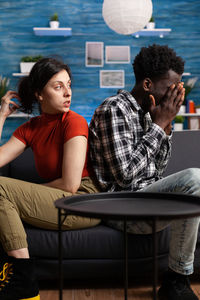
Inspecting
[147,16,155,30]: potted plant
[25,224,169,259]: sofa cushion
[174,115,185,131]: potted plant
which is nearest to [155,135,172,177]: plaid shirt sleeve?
[25,224,169,259]: sofa cushion

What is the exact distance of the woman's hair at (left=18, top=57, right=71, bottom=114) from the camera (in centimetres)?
173

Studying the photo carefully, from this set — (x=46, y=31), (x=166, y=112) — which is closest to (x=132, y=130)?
(x=166, y=112)

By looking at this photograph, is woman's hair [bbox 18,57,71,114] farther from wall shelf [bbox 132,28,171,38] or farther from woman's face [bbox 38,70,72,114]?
wall shelf [bbox 132,28,171,38]

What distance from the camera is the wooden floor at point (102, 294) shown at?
1.63 m

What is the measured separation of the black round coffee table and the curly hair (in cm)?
81

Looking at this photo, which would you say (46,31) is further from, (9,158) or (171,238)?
(171,238)

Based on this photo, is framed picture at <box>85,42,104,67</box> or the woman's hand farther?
framed picture at <box>85,42,104,67</box>

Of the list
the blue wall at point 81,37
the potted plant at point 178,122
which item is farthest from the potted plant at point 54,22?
the potted plant at point 178,122

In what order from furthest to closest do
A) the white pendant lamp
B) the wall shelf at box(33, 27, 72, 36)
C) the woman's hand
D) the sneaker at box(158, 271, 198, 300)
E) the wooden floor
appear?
the wall shelf at box(33, 27, 72, 36) < the white pendant lamp < the woman's hand < the wooden floor < the sneaker at box(158, 271, 198, 300)

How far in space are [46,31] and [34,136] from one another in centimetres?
346

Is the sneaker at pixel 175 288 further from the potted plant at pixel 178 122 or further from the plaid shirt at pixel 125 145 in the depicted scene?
the potted plant at pixel 178 122

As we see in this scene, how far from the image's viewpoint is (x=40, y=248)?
64.9 inches

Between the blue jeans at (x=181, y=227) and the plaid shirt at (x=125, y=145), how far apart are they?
13 cm

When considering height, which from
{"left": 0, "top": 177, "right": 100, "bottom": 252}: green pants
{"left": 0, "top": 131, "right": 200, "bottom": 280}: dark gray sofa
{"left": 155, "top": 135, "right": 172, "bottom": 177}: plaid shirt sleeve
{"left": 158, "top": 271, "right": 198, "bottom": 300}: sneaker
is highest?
{"left": 155, "top": 135, "right": 172, "bottom": 177}: plaid shirt sleeve
